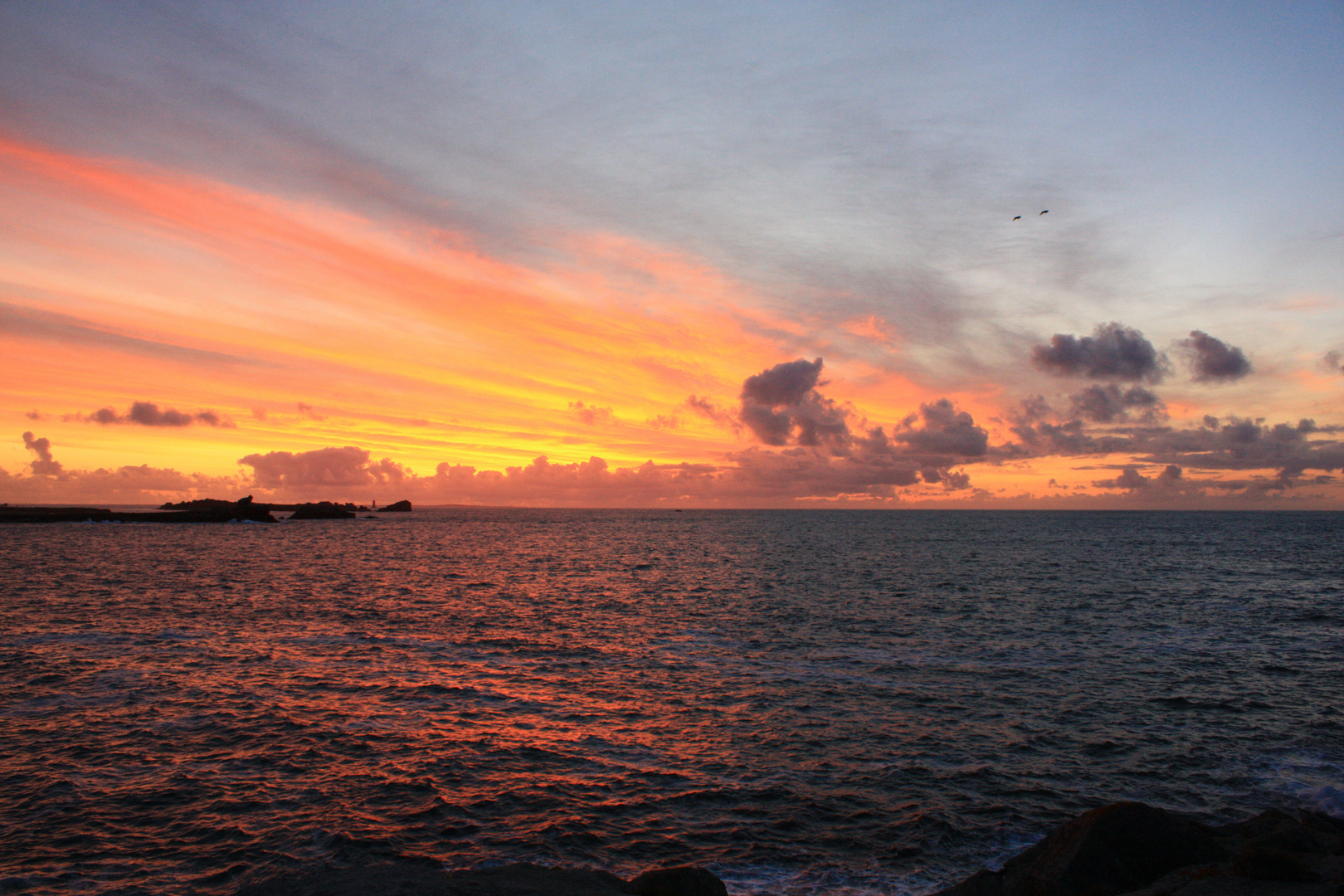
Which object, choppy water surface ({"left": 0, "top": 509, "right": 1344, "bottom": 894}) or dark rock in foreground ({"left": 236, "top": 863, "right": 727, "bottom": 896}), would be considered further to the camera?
choppy water surface ({"left": 0, "top": 509, "right": 1344, "bottom": 894})

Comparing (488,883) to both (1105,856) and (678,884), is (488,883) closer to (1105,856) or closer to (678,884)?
(678,884)

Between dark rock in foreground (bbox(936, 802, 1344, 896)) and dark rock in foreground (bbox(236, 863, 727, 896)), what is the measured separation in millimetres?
5756

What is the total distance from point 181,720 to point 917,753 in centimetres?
2619

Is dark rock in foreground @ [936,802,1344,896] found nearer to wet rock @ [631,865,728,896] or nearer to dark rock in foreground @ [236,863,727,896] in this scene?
wet rock @ [631,865,728,896]

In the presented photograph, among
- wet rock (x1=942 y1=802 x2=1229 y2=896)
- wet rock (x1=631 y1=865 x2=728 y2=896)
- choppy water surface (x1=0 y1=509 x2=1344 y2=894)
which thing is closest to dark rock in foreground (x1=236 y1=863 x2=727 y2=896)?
wet rock (x1=631 y1=865 x2=728 y2=896)

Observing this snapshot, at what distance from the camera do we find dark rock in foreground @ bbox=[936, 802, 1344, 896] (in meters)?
13.6

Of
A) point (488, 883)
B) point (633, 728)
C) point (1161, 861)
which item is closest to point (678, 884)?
point (488, 883)

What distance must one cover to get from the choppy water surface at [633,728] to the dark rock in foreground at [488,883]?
1.94 meters

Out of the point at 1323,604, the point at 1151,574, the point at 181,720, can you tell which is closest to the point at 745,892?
the point at 181,720

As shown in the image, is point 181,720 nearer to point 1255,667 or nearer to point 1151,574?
point 1255,667

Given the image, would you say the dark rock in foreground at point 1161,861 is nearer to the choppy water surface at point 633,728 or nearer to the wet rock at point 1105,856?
the wet rock at point 1105,856

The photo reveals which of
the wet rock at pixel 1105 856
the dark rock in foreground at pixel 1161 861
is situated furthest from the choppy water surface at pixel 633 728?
the dark rock in foreground at pixel 1161 861

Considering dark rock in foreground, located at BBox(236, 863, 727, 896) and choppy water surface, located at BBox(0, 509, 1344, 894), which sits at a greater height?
dark rock in foreground, located at BBox(236, 863, 727, 896)

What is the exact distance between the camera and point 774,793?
20234 millimetres
